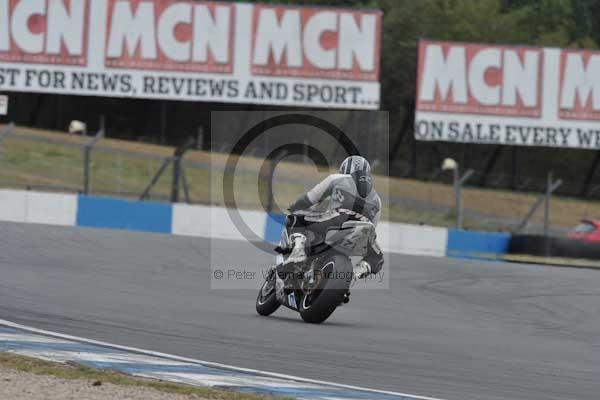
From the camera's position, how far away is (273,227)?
77.0 ft

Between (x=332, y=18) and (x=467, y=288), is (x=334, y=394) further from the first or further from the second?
(x=332, y=18)

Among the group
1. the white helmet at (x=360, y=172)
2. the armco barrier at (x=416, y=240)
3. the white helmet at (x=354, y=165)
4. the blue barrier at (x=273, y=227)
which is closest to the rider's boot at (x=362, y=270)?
the white helmet at (x=360, y=172)

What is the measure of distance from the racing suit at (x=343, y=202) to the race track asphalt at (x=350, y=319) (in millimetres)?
825

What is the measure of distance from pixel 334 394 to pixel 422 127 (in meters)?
25.1

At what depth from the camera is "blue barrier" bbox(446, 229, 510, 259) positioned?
2411 centimetres

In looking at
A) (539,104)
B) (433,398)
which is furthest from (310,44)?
(433,398)

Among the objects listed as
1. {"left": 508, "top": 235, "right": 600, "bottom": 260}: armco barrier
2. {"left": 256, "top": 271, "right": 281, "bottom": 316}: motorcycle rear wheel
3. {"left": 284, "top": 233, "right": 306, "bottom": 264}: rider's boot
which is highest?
{"left": 284, "top": 233, "right": 306, "bottom": 264}: rider's boot

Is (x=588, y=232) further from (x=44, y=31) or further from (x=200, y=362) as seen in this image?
(x=200, y=362)

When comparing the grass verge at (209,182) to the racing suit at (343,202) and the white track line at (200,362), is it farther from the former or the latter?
the white track line at (200,362)

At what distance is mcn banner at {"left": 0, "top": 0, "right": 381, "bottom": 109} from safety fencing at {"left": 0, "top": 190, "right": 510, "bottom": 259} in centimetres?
743

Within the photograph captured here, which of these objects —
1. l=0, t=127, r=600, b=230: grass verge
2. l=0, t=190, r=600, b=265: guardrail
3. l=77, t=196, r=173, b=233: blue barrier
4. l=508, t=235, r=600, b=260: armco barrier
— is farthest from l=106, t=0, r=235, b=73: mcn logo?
l=508, t=235, r=600, b=260: armco barrier

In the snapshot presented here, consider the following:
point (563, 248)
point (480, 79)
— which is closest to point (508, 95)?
point (480, 79)

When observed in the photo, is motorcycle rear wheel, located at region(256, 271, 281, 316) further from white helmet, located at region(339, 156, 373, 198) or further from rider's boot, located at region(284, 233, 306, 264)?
white helmet, located at region(339, 156, 373, 198)

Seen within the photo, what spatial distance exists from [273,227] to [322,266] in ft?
43.9
